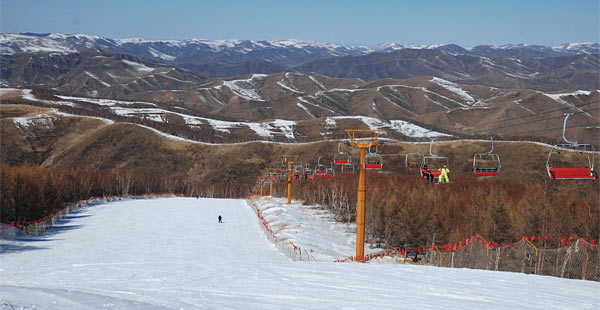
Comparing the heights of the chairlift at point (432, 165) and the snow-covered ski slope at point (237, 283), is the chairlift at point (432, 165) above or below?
above

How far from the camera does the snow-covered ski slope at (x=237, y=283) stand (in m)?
17.9

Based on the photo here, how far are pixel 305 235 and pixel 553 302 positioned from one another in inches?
1579

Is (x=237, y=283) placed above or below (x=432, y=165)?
below

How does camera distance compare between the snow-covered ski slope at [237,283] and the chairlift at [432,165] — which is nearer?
the snow-covered ski slope at [237,283]

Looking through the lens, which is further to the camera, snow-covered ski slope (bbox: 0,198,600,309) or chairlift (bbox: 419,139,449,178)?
chairlift (bbox: 419,139,449,178)

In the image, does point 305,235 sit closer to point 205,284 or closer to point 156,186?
point 205,284

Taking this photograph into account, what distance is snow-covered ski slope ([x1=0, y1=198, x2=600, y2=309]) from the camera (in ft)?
58.8

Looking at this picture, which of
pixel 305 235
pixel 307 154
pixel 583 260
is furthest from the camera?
pixel 307 154

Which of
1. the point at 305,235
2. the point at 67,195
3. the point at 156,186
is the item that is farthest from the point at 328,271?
the point at 156,186

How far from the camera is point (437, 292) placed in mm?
21281

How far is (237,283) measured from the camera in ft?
75.9

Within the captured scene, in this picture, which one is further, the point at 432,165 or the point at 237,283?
the point at 432,165

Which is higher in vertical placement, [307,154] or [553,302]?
[307,154]

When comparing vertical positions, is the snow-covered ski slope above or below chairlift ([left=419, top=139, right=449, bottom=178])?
below
